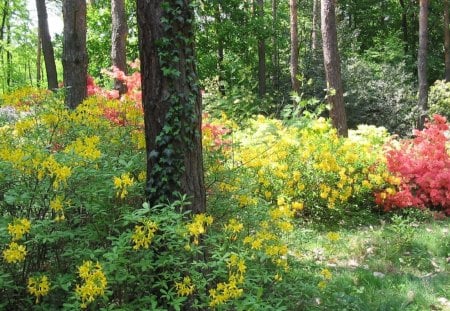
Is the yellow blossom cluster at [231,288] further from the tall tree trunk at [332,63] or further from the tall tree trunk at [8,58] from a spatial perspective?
the tall tree trunk at [8,58]

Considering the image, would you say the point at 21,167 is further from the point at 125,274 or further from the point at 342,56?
the point at 342,56

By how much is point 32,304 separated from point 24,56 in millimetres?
26316

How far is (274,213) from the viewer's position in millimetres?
3521

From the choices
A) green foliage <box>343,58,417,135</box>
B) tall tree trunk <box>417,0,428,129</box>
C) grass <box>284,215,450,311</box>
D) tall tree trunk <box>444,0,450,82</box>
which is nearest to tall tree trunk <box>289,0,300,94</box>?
green foliage <box>343,58,417,135</box>

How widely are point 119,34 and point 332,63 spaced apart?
4.44 m

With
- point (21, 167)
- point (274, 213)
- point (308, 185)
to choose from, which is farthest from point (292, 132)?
point (21, 167)

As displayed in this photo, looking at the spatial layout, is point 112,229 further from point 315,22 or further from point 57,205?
point 315,22

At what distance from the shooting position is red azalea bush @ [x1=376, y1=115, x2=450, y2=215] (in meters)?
6.82

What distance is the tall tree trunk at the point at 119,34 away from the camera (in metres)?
9.51

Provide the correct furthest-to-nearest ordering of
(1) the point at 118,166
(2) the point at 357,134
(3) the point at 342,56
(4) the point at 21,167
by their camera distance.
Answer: (3) the point at 342,56, (2) the point at 357,134, (1) the point at 118,166, (4) the point at 21,167

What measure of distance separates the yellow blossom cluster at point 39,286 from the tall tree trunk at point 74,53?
5.16m

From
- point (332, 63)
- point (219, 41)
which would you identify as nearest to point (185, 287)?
point (332, 63)

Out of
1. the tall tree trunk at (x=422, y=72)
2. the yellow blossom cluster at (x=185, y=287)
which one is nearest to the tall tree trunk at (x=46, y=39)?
the tall tree trunk at (x=422, y=72)

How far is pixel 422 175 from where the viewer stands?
23.4ft
